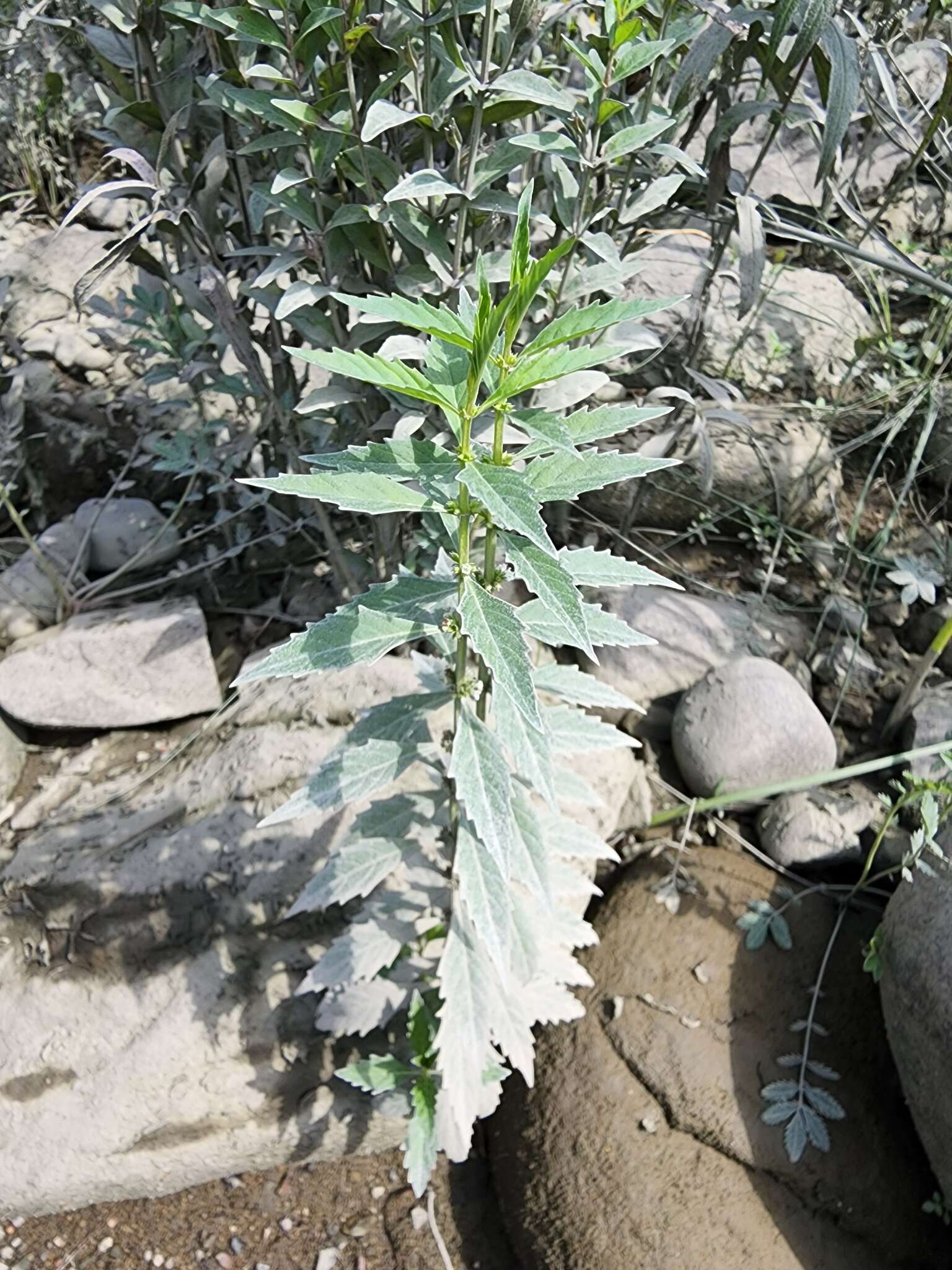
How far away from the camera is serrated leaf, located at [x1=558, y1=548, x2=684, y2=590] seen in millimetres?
1088

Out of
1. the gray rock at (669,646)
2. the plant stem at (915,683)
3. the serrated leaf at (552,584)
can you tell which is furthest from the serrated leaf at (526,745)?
the plant stem at (915,683)

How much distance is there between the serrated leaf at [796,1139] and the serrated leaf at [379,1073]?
67 cm

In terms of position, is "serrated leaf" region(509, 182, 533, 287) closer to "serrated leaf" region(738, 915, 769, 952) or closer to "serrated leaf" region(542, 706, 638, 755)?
"serrated leaf" region(542, 706, 638, 755)

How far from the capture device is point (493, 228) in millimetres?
1835

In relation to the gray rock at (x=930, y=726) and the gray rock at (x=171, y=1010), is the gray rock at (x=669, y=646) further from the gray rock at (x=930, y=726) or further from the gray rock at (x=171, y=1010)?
the gray rock at (x=171, y=1010)

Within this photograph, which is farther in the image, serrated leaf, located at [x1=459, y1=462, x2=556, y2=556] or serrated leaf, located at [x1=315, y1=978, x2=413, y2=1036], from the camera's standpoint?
serrated leaf, located at [x1=315, y1=978, x2=413, y2=1036]

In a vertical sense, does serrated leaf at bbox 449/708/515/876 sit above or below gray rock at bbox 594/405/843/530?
above

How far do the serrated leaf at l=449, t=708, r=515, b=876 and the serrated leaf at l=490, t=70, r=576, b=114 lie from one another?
0.97 metres

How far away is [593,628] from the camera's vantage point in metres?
1.14

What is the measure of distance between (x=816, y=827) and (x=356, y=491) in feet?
4.75

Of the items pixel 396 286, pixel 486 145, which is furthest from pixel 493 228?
pixel 396 286

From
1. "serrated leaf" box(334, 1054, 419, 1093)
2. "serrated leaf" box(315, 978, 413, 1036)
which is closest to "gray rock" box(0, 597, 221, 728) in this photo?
"serrated leaf" box(315, 978, 413, 1036)

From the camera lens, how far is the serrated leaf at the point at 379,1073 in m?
1.60

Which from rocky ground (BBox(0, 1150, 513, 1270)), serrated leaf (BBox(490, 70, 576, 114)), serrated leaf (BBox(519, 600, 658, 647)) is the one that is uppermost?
serrated leaf (BBox(490, 70, 576, 114))
